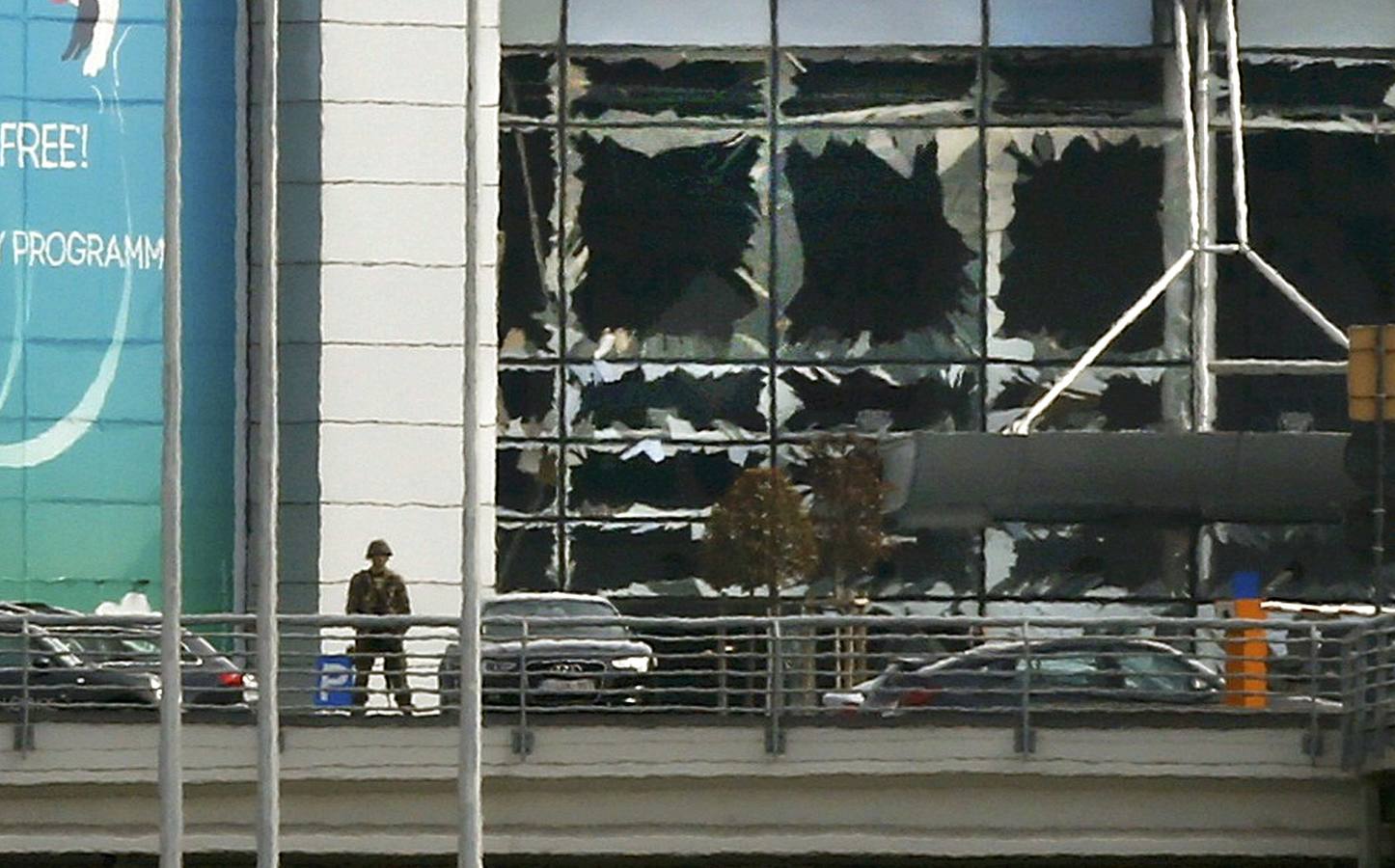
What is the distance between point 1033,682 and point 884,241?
42.5ft

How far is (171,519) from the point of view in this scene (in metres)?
28.0

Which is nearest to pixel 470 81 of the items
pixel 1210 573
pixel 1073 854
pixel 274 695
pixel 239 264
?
pixel 274 695

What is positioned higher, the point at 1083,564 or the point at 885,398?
the point at 885,398

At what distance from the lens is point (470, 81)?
28594mm

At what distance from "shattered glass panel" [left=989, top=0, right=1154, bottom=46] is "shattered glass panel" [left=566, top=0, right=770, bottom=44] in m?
2.42

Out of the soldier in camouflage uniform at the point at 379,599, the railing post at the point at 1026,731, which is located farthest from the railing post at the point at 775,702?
the soldier in camouflage uniform at the point at 379,599

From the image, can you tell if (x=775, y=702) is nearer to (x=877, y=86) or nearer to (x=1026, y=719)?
(x=1026, y=719)

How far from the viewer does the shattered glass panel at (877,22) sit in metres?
44.4

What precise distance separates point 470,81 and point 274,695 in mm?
4203

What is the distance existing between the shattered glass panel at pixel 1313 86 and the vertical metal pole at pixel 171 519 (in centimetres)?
1785

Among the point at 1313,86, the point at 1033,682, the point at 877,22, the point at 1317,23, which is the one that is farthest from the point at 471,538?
the point at 1317,23

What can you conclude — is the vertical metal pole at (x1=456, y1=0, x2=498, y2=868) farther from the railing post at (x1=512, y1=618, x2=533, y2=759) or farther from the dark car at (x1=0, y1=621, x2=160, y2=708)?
the dark car at (x1=0, y1=621, x2=160, y2=708)

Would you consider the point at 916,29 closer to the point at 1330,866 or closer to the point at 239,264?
the point at 239,264

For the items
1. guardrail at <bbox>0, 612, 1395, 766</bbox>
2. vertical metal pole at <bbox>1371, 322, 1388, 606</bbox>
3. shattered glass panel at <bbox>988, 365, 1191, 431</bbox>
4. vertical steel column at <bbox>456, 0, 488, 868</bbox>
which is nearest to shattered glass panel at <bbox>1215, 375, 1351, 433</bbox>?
shattered glass panel at <bbox>988, 365, 1191, 431</bbox>
